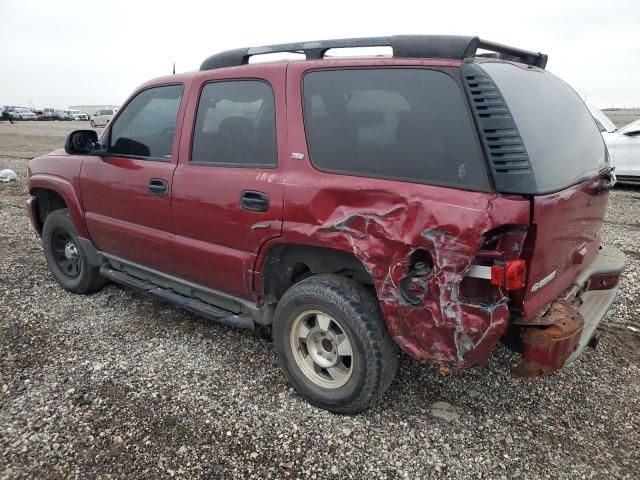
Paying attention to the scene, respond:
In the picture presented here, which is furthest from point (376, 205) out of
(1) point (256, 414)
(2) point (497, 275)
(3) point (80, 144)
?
(3) point (80, 144)

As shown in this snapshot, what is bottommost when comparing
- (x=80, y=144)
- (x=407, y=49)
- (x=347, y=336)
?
(x=347, y=336)

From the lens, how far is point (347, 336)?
8.47 ft

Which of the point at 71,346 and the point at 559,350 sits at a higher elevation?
the point at 559,350

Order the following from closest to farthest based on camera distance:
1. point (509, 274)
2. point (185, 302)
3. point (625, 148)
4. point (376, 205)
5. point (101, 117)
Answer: point (509, 274) → point (376, 205) → point (185, 302) → point (625, 148) → point (101, 117)

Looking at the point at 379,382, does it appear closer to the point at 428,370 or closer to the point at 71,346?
the point at 428,370

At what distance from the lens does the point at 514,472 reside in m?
2.38

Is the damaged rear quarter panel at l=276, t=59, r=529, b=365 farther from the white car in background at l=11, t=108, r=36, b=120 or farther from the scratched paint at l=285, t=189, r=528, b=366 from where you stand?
the white car in background at l=11, t=108, r=36, b=120

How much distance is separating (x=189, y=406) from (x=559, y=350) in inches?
80.0

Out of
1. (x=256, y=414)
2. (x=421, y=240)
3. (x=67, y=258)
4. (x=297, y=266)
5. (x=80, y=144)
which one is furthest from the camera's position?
(x=67, y=258)

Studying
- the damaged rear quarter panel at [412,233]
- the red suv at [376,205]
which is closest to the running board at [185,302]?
the red suv at [376,205]

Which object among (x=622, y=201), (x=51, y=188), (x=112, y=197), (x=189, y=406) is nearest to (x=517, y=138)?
(x=189, y=406)

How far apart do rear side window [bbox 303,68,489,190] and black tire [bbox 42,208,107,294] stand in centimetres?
279

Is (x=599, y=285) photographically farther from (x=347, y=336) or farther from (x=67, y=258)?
(x=67, y=258)

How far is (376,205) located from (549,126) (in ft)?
3.11
